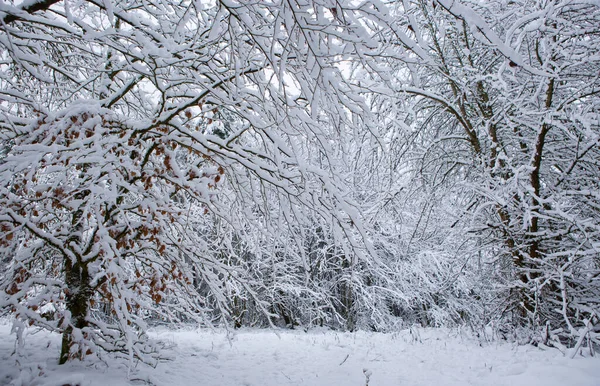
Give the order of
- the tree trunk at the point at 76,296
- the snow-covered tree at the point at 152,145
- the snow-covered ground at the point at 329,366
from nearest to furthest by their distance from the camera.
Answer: the snow-covered tree at the point at 152,145 → the snow-covered ground at the point at 329,366 → the tree trunk at the point at 76,296

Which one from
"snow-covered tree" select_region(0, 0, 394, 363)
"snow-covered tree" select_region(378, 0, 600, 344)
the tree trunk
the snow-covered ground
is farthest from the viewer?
"snow-covered tree" select_region(378, 0, 600, 344)

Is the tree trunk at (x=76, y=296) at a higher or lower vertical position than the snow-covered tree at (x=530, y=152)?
lower

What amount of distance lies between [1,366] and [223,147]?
10.4 ft

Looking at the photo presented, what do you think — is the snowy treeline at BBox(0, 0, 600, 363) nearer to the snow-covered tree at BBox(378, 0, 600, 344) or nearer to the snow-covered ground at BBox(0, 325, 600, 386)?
the snow-covered tree at BBox(378, 0, 600, 344)

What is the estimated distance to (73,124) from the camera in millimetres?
2734

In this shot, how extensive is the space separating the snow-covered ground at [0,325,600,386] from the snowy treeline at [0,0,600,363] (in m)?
0.32

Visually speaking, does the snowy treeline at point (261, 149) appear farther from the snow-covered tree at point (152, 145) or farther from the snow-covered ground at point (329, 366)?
the snow-covered ground at point (329, 366)

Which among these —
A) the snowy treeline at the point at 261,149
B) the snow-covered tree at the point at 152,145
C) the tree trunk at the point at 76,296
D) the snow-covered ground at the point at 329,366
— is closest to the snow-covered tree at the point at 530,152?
the snowy treeline at the point at 261,149

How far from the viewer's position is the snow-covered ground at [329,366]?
317 cm

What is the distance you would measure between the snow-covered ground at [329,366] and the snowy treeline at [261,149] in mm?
322

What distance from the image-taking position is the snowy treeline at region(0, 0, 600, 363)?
2.44 m

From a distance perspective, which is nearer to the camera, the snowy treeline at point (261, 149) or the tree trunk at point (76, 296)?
the snowy treeline at point (261, 149)

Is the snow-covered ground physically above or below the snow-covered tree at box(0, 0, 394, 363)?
below

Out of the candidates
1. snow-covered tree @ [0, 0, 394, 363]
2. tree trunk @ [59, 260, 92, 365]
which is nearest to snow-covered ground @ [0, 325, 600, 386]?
tree trunk @ [59, 260, 92, 365]
